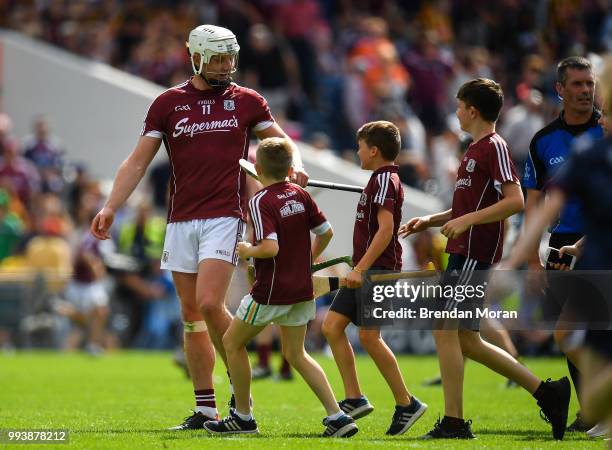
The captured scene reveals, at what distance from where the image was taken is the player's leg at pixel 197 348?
8672mm

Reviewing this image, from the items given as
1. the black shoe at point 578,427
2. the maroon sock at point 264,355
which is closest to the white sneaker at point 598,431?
the black shoe at point 578,427

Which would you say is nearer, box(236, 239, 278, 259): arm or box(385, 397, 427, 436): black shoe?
box(236, 239, 278, 259): arm

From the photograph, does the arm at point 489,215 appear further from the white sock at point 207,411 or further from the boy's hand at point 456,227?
the white sock at point 207,411

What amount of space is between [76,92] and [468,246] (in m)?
15.7

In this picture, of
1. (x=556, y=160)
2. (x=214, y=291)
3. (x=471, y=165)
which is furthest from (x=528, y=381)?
(x=214, y=291)

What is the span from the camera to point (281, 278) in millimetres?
7969

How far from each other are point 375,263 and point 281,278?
732mm

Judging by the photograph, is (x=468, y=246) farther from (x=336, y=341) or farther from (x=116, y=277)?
(x=116, y=277)

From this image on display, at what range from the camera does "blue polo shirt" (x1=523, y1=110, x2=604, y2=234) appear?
28.6 feet

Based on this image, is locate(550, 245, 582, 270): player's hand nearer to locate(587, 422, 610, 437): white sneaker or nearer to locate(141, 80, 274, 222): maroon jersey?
locate(587, 422, 610, 437): white sneaker

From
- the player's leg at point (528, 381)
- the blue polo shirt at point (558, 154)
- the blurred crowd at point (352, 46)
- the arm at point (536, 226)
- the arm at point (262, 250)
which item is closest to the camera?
the arm at point (536, 226)

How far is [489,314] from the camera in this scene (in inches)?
320

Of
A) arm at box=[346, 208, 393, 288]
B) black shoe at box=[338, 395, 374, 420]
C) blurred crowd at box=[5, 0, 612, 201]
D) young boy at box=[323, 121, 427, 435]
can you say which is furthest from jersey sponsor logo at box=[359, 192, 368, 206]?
blurred crowd at box=[5, 0, 612, 201]

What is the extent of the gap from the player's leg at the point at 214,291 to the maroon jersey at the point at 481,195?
150cm
